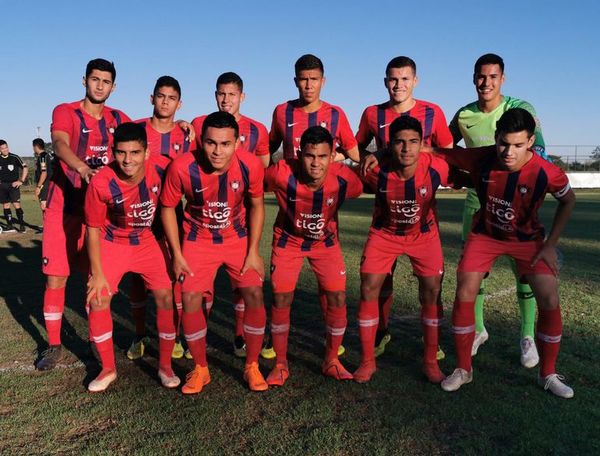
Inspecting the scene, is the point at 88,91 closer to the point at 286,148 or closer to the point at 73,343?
the point at 286,148

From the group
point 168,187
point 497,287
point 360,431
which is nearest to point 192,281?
A: point 168,187

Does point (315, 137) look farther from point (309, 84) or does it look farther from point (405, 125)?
point (309, 84)

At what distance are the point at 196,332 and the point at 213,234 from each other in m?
0.72

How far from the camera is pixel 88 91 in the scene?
4.42 meters

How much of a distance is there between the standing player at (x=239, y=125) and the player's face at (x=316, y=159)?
87 centimetres

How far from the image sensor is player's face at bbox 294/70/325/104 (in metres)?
4.27

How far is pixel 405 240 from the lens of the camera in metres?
4.03

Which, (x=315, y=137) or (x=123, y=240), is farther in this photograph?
(x=123, y=240)

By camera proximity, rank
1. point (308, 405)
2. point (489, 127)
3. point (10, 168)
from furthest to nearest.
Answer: point (10, 168), point (489, 127), point (308, 405)

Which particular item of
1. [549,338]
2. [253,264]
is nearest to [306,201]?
[253,264]

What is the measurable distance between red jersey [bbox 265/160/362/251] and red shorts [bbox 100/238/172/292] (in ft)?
2.91

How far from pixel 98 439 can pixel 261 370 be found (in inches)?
57.4

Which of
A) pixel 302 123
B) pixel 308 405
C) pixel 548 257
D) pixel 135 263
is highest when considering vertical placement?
pixel 302 123

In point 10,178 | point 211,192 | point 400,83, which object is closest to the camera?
point 211,192
